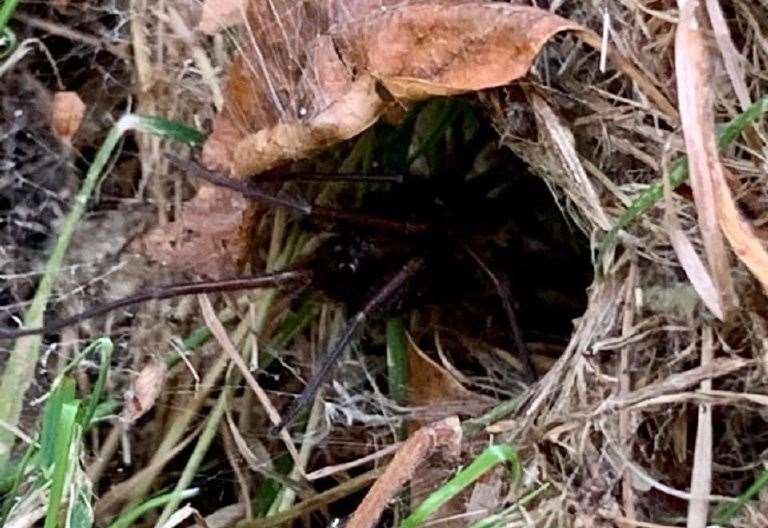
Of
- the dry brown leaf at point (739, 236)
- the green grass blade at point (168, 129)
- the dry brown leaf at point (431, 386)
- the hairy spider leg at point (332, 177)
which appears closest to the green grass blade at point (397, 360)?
the dry brown leaf at point (431, 386)

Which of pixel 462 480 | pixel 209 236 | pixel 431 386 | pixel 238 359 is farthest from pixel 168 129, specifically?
pixel 462 480

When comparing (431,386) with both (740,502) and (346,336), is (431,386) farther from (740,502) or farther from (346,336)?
(740,502)

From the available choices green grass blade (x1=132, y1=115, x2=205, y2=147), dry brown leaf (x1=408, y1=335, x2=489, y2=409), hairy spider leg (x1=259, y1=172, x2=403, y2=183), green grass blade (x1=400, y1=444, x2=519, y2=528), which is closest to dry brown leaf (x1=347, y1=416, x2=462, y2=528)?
green grass blade (x1=400, y1=444, x2=519, y2=528)

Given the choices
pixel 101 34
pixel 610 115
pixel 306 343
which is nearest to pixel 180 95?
pixel 101 34

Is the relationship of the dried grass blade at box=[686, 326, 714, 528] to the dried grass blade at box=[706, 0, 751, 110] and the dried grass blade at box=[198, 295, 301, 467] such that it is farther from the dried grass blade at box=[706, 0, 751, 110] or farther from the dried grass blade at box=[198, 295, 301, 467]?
the dried grass blade at box=[198, 295, 301, 467]

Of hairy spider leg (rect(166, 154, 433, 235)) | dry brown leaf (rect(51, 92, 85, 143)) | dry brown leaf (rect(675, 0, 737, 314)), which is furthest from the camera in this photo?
dry brown leaf (rect(51, 92, 85, 143))

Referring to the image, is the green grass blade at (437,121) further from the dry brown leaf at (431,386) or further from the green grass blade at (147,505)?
the green grass blade at (147,505)
